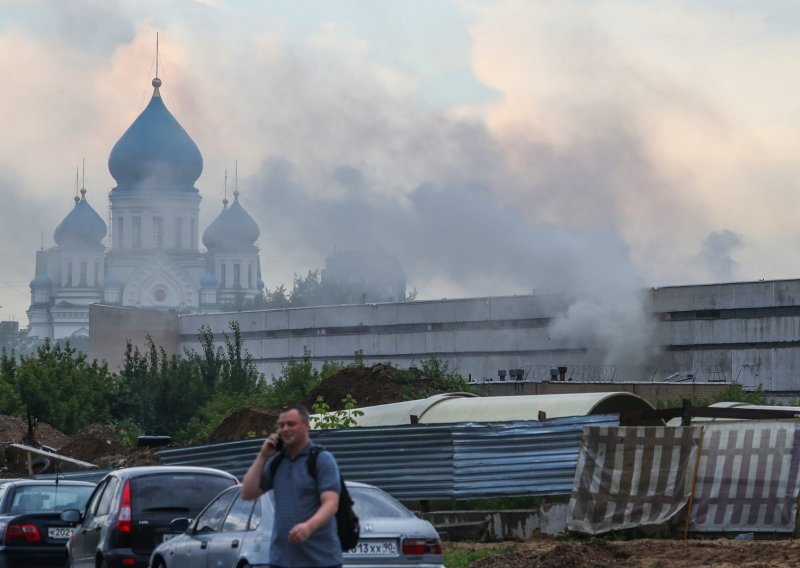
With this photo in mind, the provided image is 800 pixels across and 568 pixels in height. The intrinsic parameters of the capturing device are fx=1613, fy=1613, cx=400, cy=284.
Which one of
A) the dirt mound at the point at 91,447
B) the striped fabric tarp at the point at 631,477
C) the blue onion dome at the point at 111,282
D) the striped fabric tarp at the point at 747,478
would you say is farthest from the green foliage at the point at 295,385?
the blue onion dome at the point at 111,282

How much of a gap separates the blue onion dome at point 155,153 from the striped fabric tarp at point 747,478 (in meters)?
135

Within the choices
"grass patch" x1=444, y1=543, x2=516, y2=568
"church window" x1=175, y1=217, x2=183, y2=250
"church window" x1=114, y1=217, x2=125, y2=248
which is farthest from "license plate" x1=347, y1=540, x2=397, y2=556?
"church window" x1=114, y1=217, x2=125, y2=248

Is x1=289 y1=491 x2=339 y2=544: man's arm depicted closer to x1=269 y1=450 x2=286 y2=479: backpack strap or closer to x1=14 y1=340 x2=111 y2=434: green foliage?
x1=269 y1=450 x2=286 y2=479: backpack strap

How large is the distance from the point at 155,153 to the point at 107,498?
451 ft

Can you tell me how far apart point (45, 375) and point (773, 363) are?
25536mm

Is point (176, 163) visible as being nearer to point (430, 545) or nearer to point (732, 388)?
point (732, 388)

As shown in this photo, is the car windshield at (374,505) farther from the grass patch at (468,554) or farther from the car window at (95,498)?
the grass patch at (468,554)

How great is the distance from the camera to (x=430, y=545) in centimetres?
1254

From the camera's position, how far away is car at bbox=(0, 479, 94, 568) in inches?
698

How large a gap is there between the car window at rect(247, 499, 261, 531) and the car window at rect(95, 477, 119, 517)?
3284 mm

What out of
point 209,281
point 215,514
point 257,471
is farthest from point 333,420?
point 209,281

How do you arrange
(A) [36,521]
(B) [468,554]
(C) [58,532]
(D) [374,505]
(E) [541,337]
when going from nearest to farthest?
(D) [374,505]
(A) [36,521]
(C) [58,532]
(B) [468,554]
(E) [541,337]

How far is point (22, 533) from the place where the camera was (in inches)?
700

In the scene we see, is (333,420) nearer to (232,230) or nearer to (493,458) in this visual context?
(493,458)
